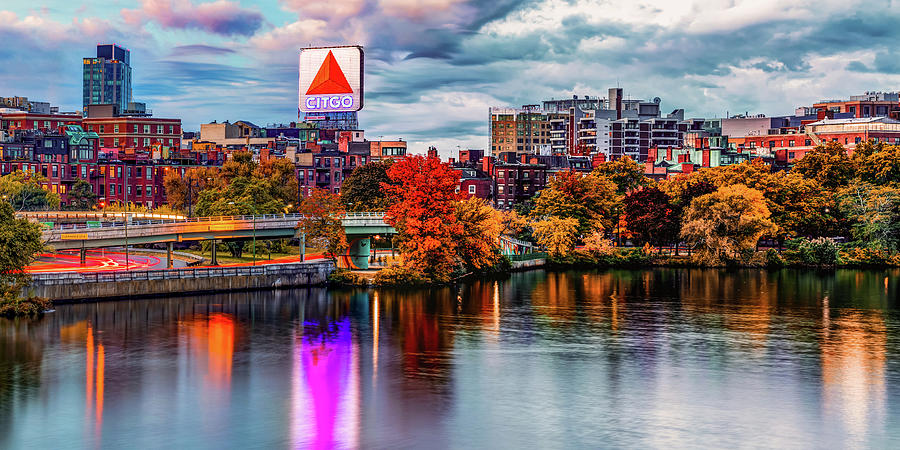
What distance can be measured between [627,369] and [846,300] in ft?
151

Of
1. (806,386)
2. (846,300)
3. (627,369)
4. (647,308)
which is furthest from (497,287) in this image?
(806,386)

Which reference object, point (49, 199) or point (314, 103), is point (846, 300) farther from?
point (49, 199)

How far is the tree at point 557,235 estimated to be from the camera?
5502 inches

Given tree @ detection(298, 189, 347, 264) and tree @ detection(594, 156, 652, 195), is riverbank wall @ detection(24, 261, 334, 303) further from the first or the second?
tree @ detection(594, 156, 652, 195)

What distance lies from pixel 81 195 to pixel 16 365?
116426 millimetres

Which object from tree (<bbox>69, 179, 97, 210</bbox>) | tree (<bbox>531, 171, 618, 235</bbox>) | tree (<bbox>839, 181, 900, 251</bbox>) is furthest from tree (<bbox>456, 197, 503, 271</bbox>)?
tree (<bbox>69, 179, 97, 210</bbox>)

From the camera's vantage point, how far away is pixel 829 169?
155875 millimetres

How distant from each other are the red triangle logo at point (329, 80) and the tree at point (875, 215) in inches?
3126

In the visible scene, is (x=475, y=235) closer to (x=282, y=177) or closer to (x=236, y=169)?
(x=236, y=169)

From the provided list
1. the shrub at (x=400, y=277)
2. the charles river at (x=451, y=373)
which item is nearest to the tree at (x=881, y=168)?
the charles river at (x=451, y=373)

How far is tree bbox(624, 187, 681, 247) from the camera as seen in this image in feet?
464

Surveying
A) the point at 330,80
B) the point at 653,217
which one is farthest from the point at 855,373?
the point at 330,80

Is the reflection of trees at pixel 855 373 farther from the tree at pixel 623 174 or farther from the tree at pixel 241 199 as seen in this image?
the tree at pixel 241 199

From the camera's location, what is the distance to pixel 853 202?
477 feet
